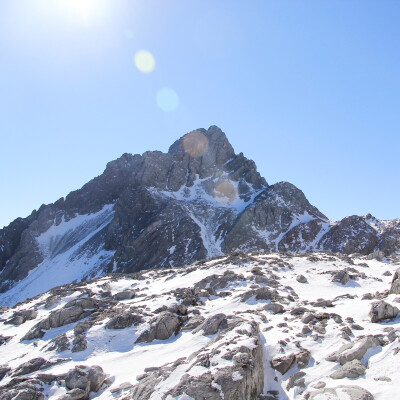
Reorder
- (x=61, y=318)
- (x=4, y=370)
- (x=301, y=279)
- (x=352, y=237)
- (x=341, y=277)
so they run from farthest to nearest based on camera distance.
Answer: (x=352, y=237) < (x=301, y=279) < (x=341, y=277) < (x=61, y=318) < (x=4, y=370)

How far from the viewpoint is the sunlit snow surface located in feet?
336

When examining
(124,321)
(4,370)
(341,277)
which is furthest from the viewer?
(341,277)

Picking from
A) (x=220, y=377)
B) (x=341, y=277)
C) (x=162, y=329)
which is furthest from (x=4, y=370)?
(x=341, y=277)

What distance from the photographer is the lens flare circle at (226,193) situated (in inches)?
4744

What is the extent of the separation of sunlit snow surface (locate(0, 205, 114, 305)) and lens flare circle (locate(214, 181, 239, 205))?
45.7 meters

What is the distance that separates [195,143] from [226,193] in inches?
1348

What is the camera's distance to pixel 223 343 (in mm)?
12453

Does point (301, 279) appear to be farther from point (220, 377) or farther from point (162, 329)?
point (220, 377)

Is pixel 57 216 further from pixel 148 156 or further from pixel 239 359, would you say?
pixel 239 359

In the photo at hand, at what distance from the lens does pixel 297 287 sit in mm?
25344

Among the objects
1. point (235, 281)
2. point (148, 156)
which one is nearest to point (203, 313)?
point (235, 281)

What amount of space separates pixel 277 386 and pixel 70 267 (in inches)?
4293

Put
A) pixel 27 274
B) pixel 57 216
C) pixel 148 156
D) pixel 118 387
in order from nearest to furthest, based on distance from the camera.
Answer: pixel 118 387 → pixel 27 274 → pixel 148 156 → pixel 57 216

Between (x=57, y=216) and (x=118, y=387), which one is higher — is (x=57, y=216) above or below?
above
